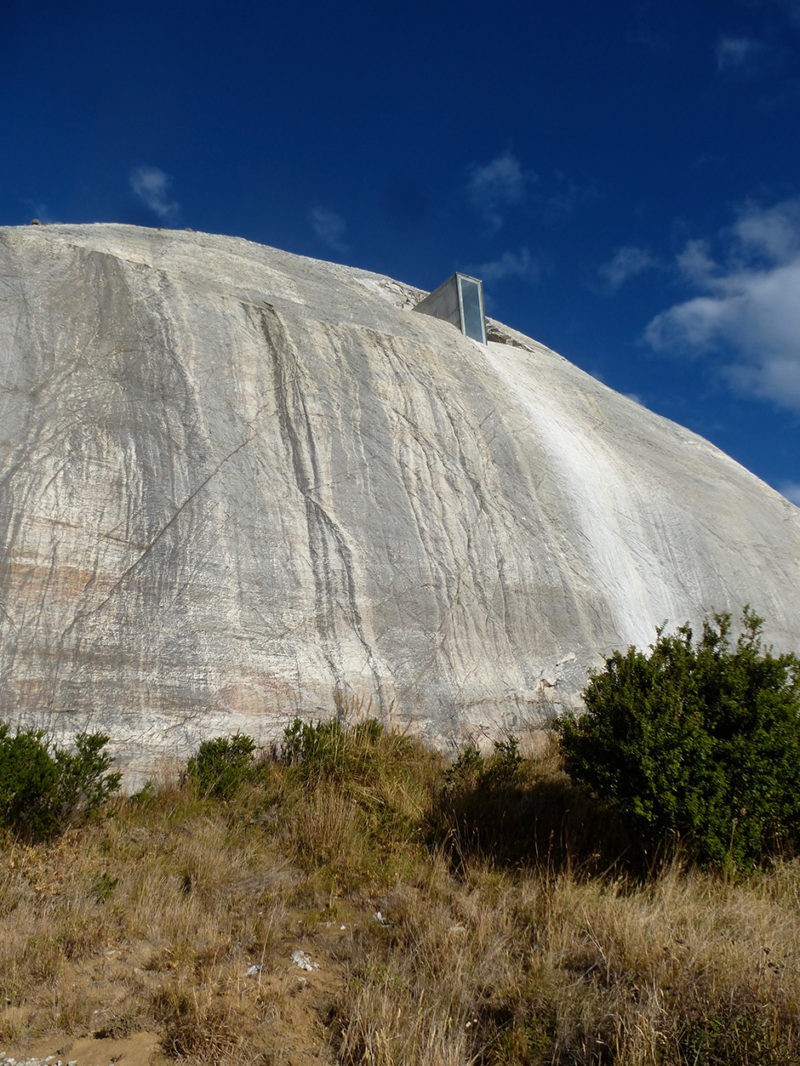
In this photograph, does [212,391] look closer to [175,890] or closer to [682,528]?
[175,890]

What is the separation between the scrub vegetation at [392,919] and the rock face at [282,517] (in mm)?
867

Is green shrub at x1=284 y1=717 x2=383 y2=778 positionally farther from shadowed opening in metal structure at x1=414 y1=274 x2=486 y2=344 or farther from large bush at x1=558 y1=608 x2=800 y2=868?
shadowed opening in metal structure at x1=414 y1=274 x2=486 y2=344

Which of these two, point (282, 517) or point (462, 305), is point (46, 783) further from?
point (462, 305)

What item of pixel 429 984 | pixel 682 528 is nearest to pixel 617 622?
pixel 682 528

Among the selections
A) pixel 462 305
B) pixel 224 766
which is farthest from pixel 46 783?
pixel 462 305

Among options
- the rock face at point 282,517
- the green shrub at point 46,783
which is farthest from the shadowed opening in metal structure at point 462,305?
the green shrub at point 46,783

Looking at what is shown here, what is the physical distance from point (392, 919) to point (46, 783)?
8.30 feet

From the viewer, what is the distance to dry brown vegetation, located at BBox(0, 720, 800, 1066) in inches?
138

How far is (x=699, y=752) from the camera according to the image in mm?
5367

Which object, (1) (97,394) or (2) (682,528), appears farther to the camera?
(2) (682,528)

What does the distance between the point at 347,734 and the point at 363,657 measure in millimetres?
937

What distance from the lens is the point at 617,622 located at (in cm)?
956

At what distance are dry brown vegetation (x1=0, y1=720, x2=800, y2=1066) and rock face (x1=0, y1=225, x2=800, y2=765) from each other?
1.14m

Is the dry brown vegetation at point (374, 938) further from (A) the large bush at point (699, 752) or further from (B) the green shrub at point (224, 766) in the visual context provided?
(A) the large bush at point (699, 752)
